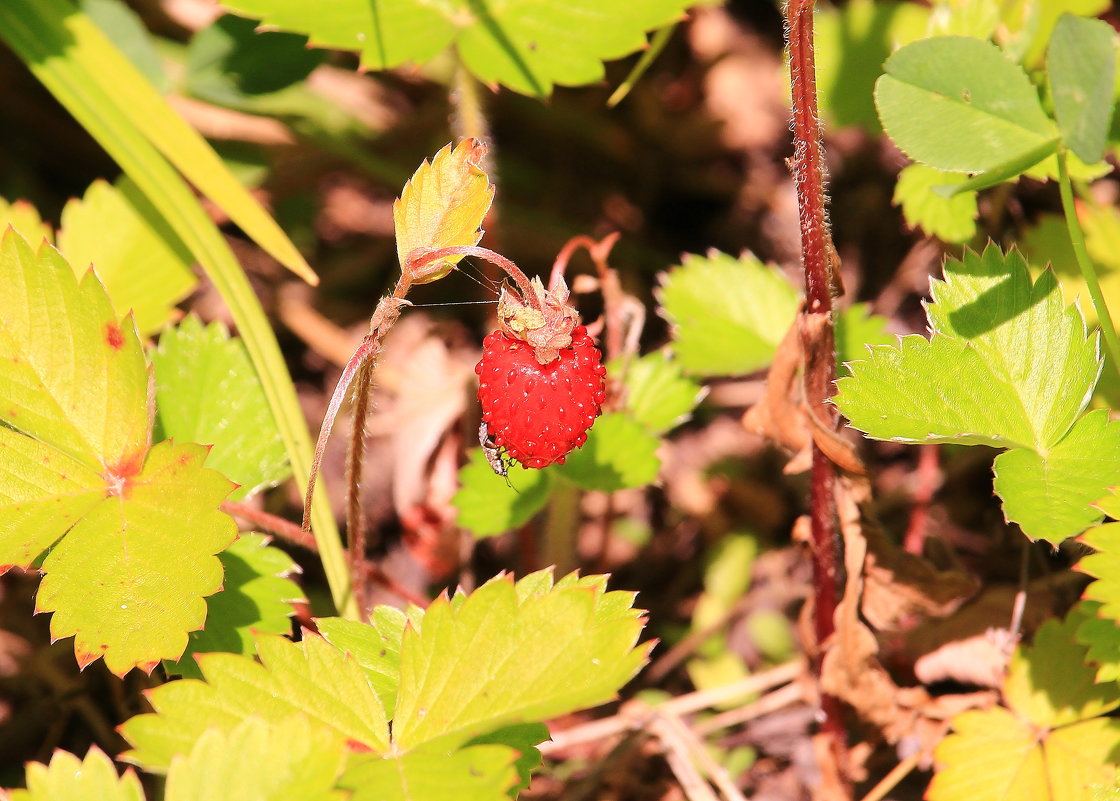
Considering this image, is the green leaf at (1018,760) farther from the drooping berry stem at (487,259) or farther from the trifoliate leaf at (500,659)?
the drooping berry stem at (487,259)

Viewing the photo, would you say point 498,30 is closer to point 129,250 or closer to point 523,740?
point 129,250

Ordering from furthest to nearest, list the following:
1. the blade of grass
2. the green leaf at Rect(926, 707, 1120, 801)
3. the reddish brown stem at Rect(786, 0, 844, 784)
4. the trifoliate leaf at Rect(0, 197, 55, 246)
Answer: the trifoliate leaf at Rect(0, 197, 55, 246), the blade of grass, the green leaf at Rect(926, 707, 1120, 801), the reddish brown stem at Rect(786, 0, 844, 784)

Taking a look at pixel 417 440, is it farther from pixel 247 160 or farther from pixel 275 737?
pixel 275 737

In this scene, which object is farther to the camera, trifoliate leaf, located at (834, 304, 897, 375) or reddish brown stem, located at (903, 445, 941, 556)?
reddish brown stem, located at (903, 445, 941, 556)

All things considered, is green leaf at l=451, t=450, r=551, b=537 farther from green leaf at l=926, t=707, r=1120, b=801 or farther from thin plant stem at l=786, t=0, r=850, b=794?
green leaf at l=926, t=707, r=1120, b=801

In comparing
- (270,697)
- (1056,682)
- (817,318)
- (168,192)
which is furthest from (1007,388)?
(168,192)

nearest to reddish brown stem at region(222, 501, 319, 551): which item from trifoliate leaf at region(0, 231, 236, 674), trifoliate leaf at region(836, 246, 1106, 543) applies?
trifoliate leaf at region(0, 231, 236, 674)

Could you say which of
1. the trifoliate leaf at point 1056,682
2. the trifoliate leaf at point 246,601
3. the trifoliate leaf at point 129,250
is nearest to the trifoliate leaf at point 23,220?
the trifoliate leaf at point 129,250

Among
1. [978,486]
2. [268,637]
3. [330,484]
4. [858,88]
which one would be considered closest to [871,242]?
[858,88]
